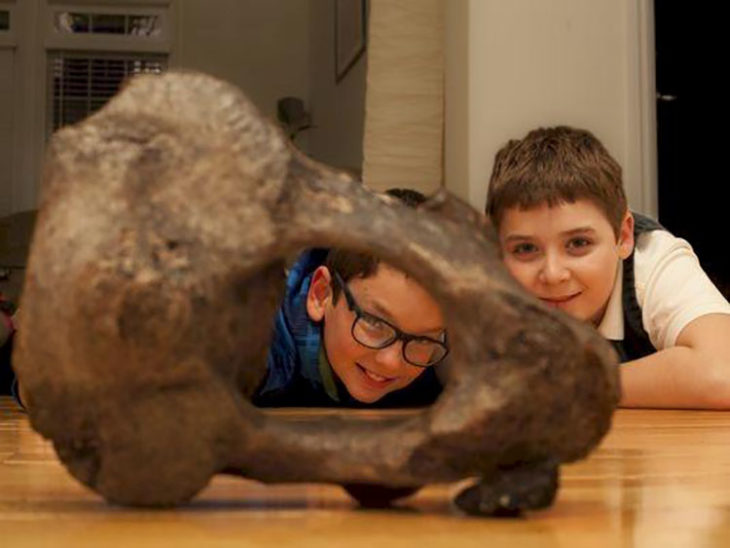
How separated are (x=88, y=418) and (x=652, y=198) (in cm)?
234

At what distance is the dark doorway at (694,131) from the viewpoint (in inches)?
168

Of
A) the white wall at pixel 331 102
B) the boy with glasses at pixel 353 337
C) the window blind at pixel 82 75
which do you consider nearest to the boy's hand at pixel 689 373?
the boy with glasses at pixel 353 337

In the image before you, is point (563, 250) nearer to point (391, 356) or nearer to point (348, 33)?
point (391, 356)

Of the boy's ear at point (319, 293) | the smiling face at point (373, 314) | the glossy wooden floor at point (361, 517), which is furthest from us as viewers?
the boy's ear at point (319, 293)

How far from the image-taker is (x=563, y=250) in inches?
75.1

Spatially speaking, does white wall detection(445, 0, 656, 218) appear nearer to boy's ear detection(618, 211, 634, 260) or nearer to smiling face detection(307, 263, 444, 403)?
boy's ear detection(618, 211, 634, 260)

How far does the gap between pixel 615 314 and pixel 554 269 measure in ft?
0.74

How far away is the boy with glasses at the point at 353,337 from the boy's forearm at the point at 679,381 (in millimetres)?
349

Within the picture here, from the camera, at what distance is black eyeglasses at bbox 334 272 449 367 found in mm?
1614

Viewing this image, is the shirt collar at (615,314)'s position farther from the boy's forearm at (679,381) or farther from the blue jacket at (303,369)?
the blue jacket at (303,369)

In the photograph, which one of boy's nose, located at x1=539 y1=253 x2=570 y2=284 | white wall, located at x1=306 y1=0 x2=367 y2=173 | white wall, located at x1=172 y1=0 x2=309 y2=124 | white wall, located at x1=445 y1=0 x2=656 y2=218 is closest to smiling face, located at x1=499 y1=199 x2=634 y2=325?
boy's nose, located at x1=539 y1=253 x2=570 y2=284

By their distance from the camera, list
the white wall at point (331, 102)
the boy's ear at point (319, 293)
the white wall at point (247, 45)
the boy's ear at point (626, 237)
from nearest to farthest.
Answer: the boy's ear at point (319, 293) → the boy's ear at point (626, 237) → the white wall at point (331, 102) → the white wall at point (247, 45)

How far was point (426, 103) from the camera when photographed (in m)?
3.07

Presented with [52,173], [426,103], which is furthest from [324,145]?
[52,173]
